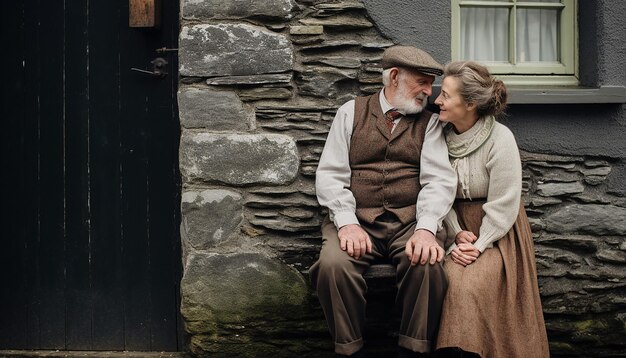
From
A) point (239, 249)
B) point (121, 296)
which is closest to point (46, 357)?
point (121, 296)

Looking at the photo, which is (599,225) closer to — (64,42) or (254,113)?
(254,113)

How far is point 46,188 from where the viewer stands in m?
4.91

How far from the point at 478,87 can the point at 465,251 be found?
0.72 meters

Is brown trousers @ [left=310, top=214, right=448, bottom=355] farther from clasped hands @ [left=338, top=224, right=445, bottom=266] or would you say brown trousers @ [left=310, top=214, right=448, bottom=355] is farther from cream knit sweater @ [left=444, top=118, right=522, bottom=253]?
cream knit sweater @ [left=444, top=118, right=522, bottom=253]

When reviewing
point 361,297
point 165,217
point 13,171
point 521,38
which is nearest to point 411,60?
point 521,38

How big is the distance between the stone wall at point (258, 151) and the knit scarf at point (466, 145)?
1.80 ft

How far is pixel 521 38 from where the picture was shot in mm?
4789

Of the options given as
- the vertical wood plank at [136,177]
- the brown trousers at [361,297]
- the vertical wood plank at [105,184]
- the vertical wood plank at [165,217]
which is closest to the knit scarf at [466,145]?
the brown trousers at [361,297]

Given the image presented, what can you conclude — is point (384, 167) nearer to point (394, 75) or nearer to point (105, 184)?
point (394, 75)

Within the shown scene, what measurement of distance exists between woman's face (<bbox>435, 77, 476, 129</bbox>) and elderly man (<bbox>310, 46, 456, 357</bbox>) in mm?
87

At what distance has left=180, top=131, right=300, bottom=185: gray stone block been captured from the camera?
440 centimetres

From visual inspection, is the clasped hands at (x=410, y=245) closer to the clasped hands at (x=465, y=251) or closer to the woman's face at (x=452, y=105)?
the clasped hands at (x=465, y=251)

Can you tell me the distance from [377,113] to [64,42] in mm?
1794

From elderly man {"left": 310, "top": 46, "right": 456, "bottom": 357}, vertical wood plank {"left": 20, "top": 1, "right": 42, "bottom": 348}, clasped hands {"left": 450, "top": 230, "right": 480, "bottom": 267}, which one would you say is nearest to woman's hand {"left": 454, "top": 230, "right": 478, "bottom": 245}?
clasped hands {"left": 450, "top": 230, "right": 480, "bottom": 267}
